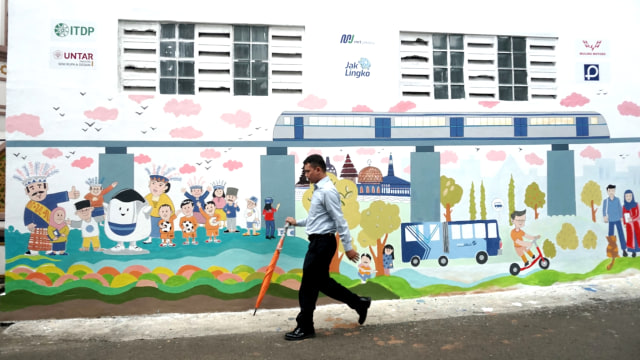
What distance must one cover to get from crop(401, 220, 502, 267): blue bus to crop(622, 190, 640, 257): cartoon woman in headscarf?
6.11ft

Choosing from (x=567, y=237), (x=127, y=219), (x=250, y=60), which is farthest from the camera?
(x=567, y=237)

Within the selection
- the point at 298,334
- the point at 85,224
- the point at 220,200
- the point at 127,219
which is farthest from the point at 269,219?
the point at 85,224

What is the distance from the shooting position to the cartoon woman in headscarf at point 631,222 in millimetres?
6109

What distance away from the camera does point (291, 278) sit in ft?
18.0

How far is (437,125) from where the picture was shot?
5.77 m

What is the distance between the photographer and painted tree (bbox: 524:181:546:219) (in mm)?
5887

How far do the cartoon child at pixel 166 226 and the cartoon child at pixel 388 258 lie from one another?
2.56 metres

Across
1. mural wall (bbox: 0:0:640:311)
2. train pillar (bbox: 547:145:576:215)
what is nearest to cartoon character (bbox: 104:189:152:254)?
mural wall (bbox: 0:0:640:311)

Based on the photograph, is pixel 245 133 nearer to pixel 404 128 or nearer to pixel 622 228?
pixel 404 128

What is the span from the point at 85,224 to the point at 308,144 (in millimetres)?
2781

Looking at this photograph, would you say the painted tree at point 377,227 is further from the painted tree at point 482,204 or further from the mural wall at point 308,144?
the painted tree at point 482,204

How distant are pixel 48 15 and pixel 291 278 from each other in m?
4.21

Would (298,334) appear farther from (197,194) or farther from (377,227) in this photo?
(197,194)

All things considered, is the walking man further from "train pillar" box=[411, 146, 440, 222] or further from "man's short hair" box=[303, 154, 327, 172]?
"train pillar" box=[411, 146, 440, 222]
